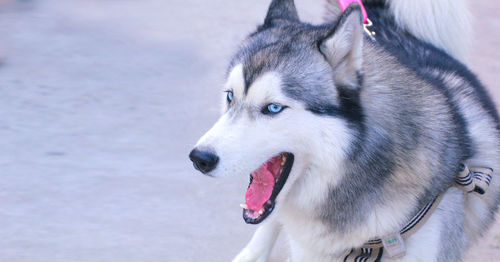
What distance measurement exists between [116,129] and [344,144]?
2231mm

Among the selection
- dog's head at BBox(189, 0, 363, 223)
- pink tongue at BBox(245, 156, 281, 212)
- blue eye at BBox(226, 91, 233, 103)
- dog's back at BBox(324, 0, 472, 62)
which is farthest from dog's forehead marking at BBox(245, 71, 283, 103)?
dog's back at BBox(324, 0, 472, 62)

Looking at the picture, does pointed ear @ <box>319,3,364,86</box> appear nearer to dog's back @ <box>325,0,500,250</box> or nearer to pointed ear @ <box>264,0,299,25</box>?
dog's back @ <box>325,0,500,250</box>

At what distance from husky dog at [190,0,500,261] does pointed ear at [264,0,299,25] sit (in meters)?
0.08

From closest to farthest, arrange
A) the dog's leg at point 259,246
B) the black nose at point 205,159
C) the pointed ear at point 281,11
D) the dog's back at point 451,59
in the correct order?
the black nose at point 205,159, the dog's back at point 451,59, the pointed ear at point 281,11, the dog's leg at point 259,246

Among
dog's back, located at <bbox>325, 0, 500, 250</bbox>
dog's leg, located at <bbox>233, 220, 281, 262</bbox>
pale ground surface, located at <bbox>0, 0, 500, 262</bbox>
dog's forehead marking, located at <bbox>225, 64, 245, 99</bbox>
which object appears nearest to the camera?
dog's forehead marking, located at <bbox>225, 64, 245, 99</bbox>

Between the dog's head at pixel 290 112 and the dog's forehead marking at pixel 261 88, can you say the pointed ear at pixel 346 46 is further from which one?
the dog's forehead marking at pixel 261 88

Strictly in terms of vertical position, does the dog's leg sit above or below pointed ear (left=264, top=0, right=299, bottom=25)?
below

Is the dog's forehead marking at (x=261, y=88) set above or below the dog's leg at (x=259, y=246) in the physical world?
above

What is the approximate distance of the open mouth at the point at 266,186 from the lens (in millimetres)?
2020

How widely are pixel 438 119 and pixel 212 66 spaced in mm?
2853

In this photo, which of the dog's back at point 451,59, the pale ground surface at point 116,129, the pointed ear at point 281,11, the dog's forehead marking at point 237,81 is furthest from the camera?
the pale ground surface at point 116,129

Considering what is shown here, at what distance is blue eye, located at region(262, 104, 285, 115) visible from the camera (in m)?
1.93

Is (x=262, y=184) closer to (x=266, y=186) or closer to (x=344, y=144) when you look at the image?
(x=266, y=186)

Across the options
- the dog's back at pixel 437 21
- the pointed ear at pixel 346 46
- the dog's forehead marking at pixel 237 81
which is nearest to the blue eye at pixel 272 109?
the dog's forehead marking at pixel 237 81
